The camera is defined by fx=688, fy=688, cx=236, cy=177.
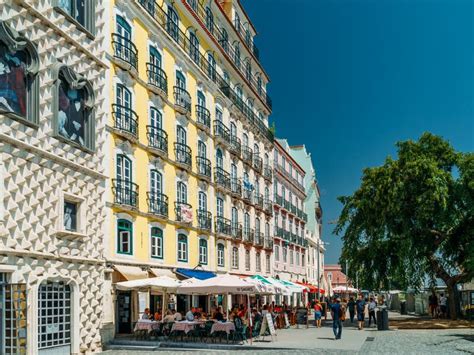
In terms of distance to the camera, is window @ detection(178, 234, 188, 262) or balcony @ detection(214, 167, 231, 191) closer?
window @ detection(178, 234, 188, 262)

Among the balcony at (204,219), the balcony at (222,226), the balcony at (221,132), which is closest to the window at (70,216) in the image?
the balcony at (204,219)

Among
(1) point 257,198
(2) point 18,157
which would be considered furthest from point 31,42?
(1) point 257,198

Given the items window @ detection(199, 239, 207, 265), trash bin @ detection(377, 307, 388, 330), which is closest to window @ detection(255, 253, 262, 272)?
window @ detection(199, 239, 207, 265)

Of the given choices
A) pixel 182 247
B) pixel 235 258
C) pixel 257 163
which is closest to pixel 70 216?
pixel 182 247

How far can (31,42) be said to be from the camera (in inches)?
797

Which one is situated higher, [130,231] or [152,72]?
[152,72]

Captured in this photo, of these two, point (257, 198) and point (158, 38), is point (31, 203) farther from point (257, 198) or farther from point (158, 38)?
point (257, 198)

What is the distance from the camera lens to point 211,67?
1599 inches

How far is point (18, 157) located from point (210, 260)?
66.1 ft

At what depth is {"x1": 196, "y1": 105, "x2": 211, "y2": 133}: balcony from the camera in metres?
37.2

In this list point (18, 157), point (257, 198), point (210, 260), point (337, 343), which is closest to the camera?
point (18, 157)

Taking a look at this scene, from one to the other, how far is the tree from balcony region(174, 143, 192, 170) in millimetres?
10617

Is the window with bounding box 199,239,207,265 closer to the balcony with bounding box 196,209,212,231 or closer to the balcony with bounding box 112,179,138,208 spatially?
the balcony with bounding box 196,209,212,231

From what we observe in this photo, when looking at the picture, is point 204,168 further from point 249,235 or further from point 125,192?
point 125,192
